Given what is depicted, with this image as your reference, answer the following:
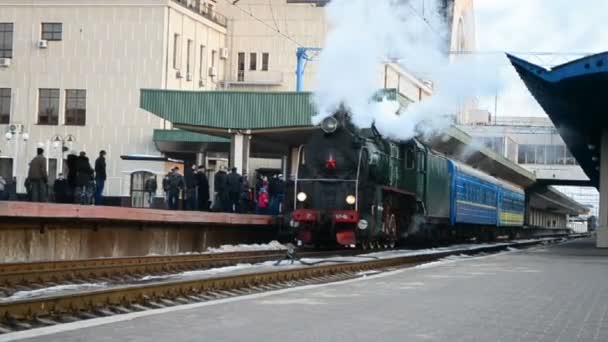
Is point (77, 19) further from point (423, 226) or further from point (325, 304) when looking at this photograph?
point (325, 304)

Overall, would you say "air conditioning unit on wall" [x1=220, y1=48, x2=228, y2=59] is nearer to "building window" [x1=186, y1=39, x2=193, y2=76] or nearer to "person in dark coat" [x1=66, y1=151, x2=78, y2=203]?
"building window" [x1=186, y1=39, x2=193, y2=76]

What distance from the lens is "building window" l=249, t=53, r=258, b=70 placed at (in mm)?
64812

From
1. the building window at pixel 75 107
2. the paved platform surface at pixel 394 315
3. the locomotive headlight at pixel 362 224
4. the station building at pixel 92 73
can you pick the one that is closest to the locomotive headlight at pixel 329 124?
the locomotive headlight at pixel 362 224

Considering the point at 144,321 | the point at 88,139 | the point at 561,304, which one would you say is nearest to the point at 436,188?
the point at 561,304

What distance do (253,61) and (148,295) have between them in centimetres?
5315

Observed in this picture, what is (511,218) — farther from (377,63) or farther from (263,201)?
(377,63)

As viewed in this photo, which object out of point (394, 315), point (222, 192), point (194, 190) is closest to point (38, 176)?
point (222, 192)

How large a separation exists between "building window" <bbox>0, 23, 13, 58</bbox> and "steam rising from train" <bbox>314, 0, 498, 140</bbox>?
3494 centimetres

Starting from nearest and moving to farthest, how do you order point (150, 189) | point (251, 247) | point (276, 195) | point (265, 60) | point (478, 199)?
1. point (251, 247)
2. point (276, 195)
3. point (150, 189)
4. point (478, 199)
5. point (265, 60)

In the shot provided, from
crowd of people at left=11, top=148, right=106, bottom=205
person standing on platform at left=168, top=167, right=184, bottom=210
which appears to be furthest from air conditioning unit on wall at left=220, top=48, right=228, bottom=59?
crowd of people at left=11, top=148, right=106, bottom=205

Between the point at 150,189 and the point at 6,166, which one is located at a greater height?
the point at 6,166

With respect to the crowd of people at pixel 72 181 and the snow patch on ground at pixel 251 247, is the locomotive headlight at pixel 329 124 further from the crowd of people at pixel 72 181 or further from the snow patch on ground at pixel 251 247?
the crowd of people at pixel 72 181

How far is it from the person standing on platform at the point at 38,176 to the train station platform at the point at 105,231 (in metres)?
2.78

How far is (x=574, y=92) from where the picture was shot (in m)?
31.0
